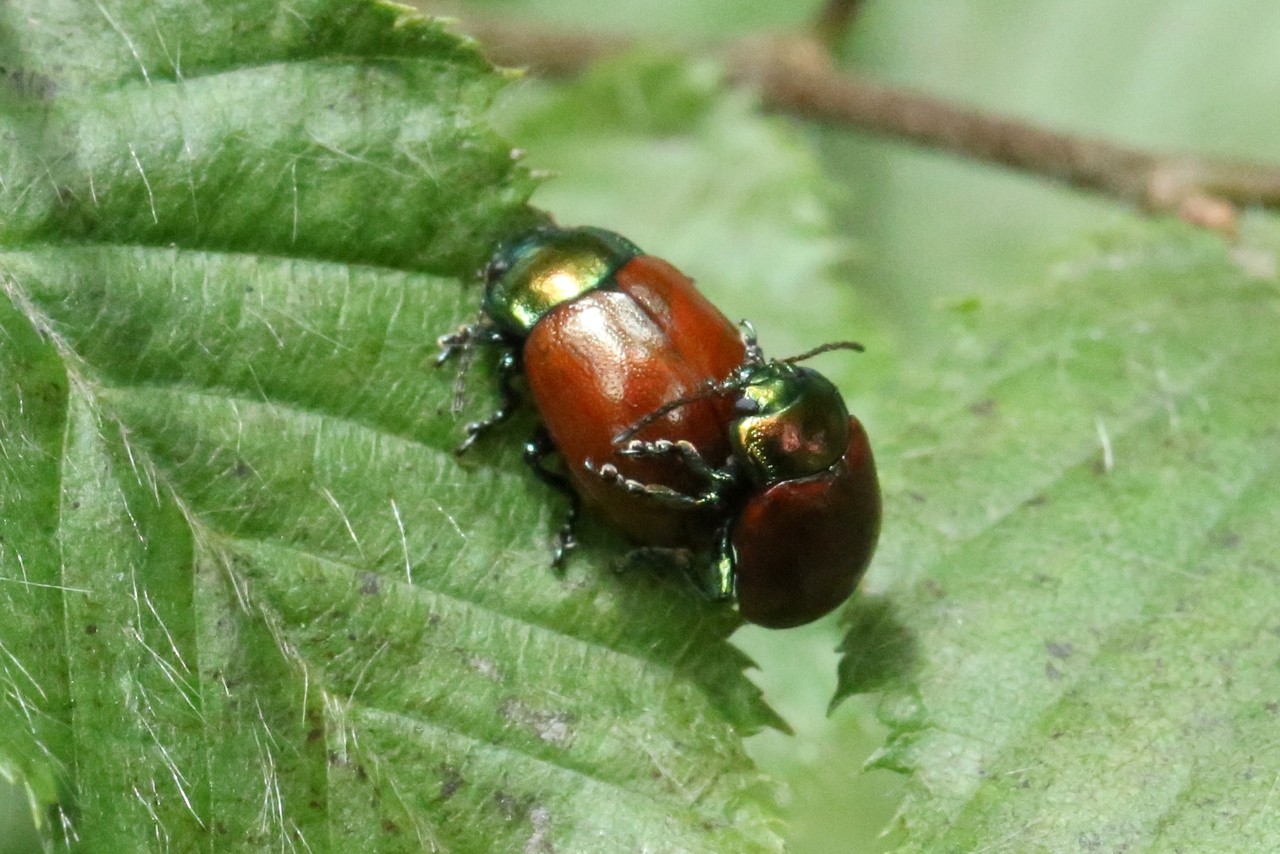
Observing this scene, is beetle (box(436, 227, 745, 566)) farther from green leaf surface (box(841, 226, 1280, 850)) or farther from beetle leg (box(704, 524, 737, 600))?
green leaf surface (box(841, 226, 1280, 850))

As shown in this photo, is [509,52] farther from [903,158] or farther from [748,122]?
[903,158]

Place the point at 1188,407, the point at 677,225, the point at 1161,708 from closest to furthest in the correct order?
1. the point at 1161,708
2. the point at 1188,407
3. the point at 677,225

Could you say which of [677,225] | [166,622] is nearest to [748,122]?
[677,225]

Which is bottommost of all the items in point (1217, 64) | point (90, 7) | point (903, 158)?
point (903, 158)

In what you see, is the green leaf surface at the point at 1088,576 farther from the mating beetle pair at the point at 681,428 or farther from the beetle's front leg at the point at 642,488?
the beetle's front leg at the point at 642,488

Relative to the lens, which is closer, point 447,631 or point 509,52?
point 447,631

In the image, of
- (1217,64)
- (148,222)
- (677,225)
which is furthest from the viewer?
(1217,64)

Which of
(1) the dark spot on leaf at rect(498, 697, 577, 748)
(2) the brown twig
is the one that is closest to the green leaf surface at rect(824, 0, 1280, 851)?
(2) the brown twig

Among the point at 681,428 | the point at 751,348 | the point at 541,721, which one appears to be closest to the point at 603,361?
the point at 681,428
